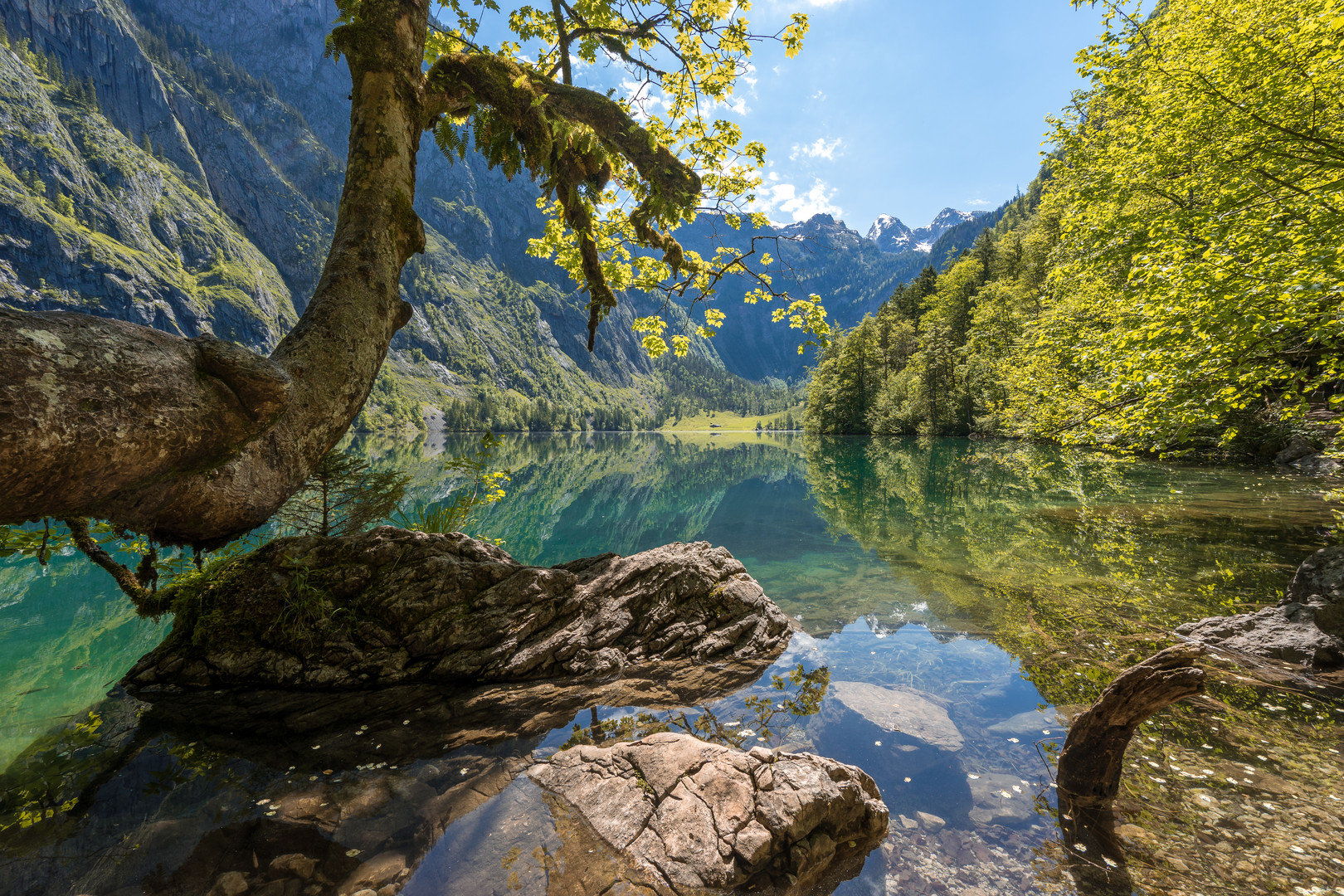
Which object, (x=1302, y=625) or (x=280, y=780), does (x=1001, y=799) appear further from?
(x=280, y=780)

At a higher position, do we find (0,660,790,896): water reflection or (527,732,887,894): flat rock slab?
(527,732,887,894): flat rock slab

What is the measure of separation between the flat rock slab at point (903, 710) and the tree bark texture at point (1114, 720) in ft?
3.64

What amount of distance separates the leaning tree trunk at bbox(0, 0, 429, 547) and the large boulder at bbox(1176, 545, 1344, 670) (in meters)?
10.3

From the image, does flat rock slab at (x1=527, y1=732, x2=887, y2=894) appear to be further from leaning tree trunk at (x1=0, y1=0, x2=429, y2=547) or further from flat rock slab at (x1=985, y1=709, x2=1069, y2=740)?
leaning tree trunk at (x1=0, y1=0, x2=429, y2=547)

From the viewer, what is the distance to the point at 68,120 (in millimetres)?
153375

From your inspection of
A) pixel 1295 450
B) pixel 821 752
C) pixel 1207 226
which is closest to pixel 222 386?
pixel 821 752

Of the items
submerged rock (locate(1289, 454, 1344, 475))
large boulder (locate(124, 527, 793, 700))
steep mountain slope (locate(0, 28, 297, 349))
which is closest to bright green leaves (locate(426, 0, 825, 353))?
large boulder (locate(124, 527, 793, 700))

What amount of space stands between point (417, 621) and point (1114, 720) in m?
7.12

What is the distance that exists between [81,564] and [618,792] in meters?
19.0

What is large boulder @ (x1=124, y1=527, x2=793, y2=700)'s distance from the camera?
19.9ft

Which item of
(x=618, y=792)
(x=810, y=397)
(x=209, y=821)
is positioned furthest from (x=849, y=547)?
(x=810, y=397)

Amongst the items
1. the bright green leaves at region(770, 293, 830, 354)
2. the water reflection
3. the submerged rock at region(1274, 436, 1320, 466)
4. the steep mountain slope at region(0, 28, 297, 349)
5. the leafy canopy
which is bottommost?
the water reflection

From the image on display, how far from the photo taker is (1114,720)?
3.83m

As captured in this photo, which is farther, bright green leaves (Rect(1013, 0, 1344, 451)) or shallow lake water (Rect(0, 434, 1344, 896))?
bright green leaves (Rect(1013, 0, 1344, 451))
